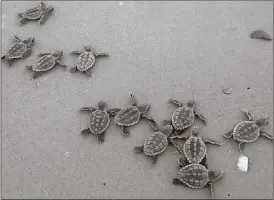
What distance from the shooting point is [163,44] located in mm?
3795

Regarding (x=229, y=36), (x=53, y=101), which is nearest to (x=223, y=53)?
(x=229, y=36)

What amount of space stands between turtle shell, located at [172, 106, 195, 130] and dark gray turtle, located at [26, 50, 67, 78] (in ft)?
4.44

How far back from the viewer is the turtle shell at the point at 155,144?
9.21ft

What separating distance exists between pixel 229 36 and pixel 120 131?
1.74 meters

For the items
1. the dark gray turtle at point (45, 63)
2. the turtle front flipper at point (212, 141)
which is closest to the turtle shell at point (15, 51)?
the dark gray turtle at point (45, 63)

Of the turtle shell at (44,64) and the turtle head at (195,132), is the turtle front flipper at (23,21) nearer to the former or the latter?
the turtle shell at (44,64)

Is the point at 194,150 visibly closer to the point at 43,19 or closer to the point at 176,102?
the point at 176,102

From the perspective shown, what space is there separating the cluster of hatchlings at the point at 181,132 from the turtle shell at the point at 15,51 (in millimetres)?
1072

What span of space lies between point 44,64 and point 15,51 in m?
0.42

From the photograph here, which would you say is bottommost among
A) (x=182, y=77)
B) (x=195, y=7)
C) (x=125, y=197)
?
(x=125, y=197)

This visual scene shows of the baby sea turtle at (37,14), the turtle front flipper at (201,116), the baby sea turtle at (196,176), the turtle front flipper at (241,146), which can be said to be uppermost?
the baby sea turtle at (37,14)

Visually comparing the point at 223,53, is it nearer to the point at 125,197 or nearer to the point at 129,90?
the point at 129,90

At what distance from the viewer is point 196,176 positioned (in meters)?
2.64

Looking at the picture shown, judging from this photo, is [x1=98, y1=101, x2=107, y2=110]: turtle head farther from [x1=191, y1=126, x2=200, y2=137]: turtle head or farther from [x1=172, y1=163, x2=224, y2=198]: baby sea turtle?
[x1=172, y1=163, x2=224, y2=198]: baby sea turtle
